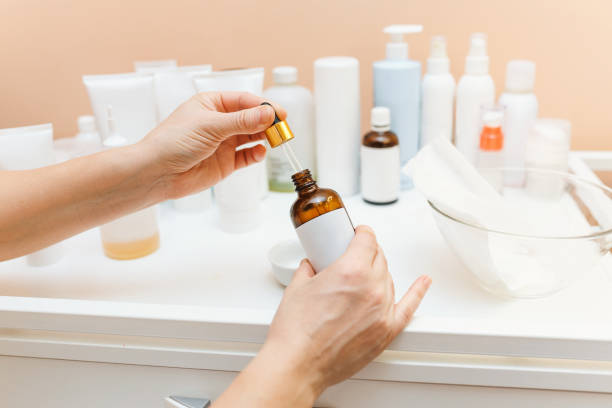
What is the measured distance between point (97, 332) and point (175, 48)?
634mm

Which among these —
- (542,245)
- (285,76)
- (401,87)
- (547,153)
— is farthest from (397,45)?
(542,245)

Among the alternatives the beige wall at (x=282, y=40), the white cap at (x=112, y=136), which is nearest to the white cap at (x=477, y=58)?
the beige wall at (x=282, y=40)

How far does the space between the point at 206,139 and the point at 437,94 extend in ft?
1.38

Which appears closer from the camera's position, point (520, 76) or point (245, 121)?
point (245, 121)

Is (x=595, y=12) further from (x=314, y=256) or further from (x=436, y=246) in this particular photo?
(x=314, y=256)

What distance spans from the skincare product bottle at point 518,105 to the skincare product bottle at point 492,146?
3cm

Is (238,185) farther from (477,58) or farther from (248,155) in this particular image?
(477,58)

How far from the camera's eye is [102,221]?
0.68 meters

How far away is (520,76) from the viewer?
0.83 meters

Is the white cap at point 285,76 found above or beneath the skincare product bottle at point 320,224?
above

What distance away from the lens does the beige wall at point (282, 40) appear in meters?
0.90

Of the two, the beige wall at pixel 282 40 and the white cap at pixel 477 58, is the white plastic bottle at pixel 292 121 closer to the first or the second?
the beige wall at pixel 282 40

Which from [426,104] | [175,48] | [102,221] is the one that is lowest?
[102,221]

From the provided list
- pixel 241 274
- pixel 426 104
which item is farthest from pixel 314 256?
pixel 426 104
